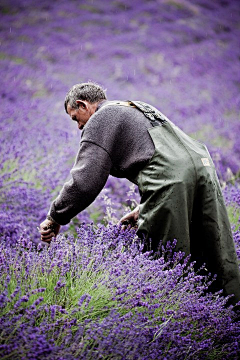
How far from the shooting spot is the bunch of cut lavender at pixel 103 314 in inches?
54.0

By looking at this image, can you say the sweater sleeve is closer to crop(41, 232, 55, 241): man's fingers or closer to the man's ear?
crop(41, 232, 55, 241): man's fingers

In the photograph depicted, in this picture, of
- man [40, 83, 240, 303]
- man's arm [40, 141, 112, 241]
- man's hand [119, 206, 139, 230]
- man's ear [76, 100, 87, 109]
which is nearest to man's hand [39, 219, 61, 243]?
man [40, 83, 240, 303]

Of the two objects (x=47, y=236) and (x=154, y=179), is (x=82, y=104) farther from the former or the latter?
(x=47, y=236)

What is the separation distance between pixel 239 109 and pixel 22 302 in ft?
22.8

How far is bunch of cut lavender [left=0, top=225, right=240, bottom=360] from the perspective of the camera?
4.50 ft

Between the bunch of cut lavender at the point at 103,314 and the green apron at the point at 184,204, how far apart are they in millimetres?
143

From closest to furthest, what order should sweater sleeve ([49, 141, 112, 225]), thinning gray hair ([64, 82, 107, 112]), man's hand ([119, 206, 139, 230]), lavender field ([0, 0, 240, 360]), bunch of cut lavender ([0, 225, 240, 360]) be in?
bunch of cut lavender ([0, 225, 240, 360]), lavender field ([0, 0, 240, 360]), sweater sleeve ([49, 141, 112, 225]), thinning gray hair ([64, 82, 107, 112]), man's hand ([119, 206, 139, 230])

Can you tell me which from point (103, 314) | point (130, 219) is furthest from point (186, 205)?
point (103, 314)

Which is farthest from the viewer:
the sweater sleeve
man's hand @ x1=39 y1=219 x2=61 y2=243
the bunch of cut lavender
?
man's hand @ x1=39 y1=219 x2=61 y2=243

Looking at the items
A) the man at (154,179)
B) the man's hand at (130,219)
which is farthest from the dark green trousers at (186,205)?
the man's hand at (130,219)

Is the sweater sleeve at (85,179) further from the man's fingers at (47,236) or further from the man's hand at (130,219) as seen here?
the man's hand at (130,219)

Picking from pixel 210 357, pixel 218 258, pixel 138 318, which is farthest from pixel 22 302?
pixel 218 258

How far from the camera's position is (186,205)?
1841mm

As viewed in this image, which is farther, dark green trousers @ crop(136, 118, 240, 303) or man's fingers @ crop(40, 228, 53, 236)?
man's fingers @ crop(40, 228, 53, 236)
